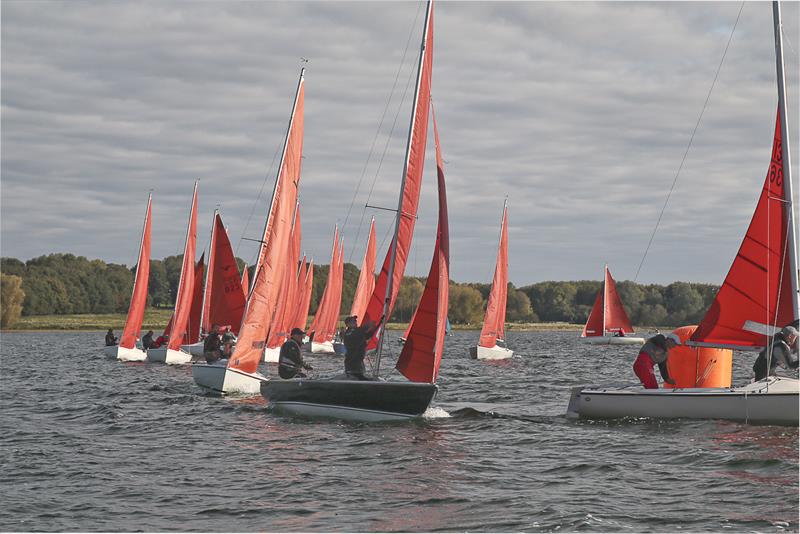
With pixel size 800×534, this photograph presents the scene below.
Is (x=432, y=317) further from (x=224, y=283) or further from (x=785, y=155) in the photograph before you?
(x=224, y=283)

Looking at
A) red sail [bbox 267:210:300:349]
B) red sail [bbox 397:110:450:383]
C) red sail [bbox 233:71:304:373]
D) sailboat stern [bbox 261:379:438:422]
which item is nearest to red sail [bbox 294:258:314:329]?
red sail [bbox 267:210:300:349]

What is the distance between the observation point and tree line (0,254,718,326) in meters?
132

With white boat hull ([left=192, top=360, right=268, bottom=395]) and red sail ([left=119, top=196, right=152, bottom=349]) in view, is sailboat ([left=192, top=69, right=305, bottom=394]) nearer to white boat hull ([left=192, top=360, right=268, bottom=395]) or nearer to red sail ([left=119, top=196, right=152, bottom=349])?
white boat hull ([left=192, top=360, right=268, bottom=395])

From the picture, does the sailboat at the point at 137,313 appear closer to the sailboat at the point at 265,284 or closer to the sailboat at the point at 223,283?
the sailboat at the point at 223,283

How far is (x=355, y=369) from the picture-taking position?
21.6 m

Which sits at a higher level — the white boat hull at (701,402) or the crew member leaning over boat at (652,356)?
the crew member leaning over boat at (652,356)

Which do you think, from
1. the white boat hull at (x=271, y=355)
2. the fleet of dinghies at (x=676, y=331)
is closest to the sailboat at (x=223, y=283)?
the white boat hull at (x=271, y=355)

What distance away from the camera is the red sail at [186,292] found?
150ft

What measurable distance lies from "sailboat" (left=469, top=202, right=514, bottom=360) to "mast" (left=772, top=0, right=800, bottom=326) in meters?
35.0

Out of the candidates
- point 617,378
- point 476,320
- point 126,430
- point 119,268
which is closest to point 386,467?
point 126,430

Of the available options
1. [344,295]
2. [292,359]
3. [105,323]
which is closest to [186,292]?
[292,359]

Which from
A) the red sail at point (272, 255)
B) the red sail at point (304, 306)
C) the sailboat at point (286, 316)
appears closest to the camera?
the red sail at point (272, 255)

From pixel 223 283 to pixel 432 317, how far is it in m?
25.0

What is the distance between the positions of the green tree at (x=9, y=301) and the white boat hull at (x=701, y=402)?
10473 cm
